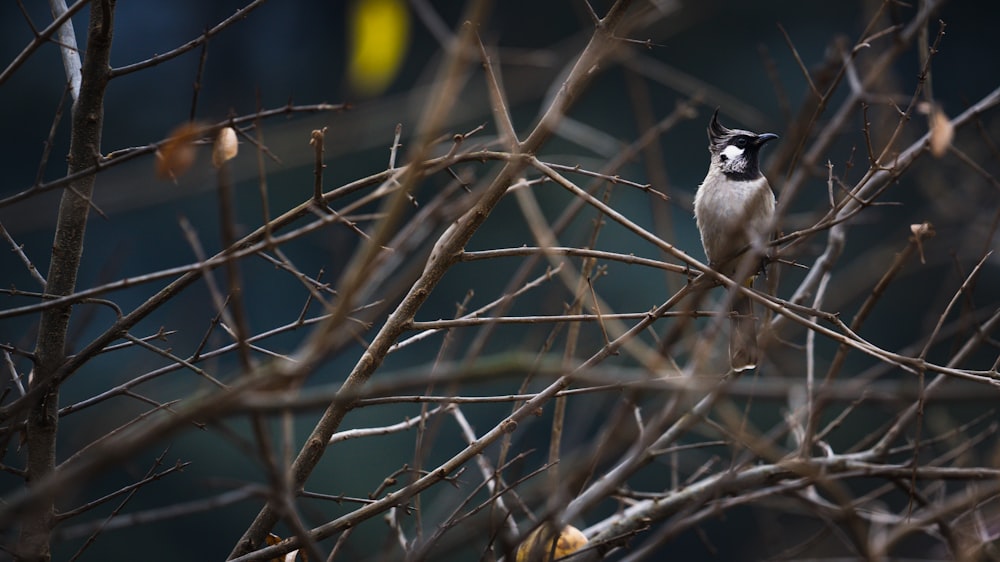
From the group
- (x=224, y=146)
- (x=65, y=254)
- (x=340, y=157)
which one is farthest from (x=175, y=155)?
(x=340, y=157)

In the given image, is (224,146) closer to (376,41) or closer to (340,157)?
(376,41)

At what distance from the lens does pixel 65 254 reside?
1229mm

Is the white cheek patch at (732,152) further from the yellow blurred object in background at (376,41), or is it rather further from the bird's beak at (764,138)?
the yellow blurred object in background at (376,41)

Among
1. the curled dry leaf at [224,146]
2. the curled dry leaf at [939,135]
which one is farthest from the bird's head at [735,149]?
the curled dry leaf at [224,146]

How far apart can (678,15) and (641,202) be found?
332 centimetres

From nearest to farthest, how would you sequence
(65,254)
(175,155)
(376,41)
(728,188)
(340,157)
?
(376,41) < (175,155) < (65,254) < (728,188) < (340,157)

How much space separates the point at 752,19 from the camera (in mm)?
4887

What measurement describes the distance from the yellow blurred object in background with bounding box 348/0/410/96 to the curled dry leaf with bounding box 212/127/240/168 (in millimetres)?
312

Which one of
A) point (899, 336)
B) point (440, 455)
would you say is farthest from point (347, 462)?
point (899, 336)

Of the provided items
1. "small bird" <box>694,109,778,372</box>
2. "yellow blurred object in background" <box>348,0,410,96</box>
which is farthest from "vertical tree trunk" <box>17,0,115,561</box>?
"small bird" <box>694,109,778,372</box>

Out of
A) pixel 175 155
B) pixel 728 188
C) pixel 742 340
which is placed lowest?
pixel 728 188

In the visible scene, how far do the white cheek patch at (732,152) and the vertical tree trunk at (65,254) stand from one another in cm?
164

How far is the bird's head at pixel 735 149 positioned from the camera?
7.84 feet

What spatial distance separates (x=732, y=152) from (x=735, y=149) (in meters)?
0.01
